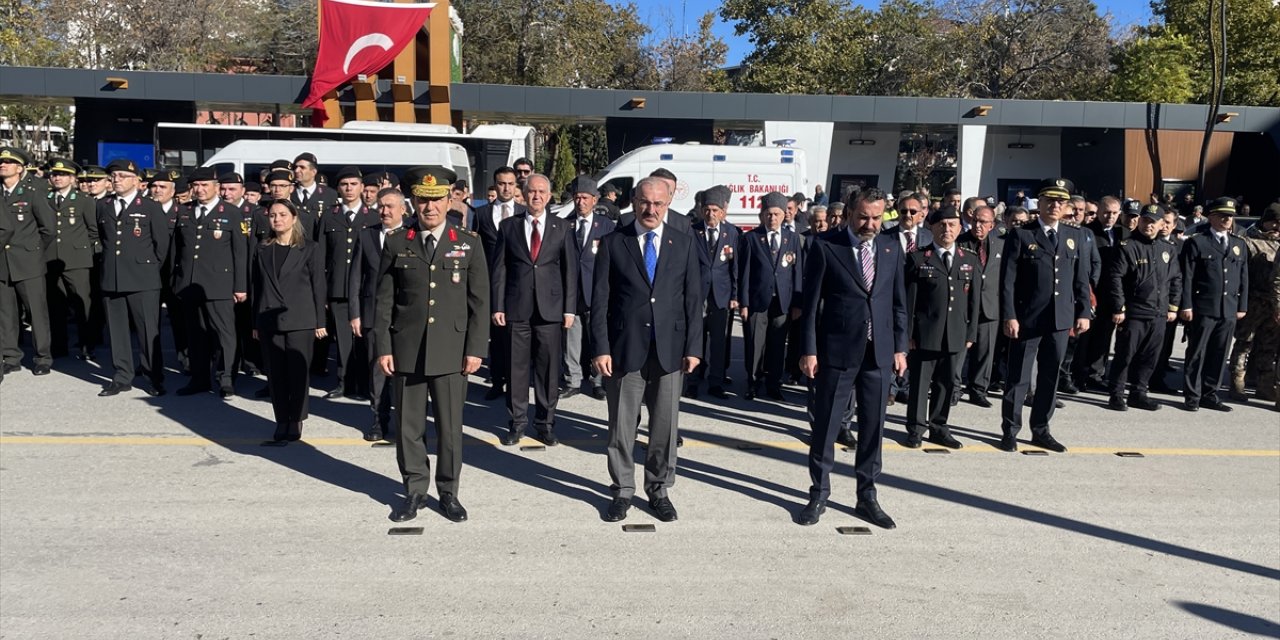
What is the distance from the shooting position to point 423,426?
5.65 metres

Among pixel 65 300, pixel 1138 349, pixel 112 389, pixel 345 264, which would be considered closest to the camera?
pixel 345 264

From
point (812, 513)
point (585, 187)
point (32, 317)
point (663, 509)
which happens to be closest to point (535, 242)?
point (585, 187)

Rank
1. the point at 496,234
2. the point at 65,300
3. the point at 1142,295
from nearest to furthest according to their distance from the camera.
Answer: the point at 496,234 → the point at 1142,295 → the point at 65,300

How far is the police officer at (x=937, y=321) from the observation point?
7340mm

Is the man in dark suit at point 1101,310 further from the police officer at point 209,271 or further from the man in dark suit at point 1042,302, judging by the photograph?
the police officer at point 209,271

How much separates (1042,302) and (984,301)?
110 centimetres

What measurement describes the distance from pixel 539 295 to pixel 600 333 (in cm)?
167

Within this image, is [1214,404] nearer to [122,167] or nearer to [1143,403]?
[1143,403]

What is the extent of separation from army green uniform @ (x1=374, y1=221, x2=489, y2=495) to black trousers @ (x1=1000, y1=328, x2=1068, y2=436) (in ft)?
14.3

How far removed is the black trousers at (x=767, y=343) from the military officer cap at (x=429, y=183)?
13.5 feet

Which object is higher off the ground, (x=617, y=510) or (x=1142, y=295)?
(x=1142, y=295)

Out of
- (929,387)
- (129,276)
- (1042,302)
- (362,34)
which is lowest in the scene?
(929,387)

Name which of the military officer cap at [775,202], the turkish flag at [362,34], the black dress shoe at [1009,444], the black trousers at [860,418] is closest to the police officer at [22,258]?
the military officer cap at [775,202]

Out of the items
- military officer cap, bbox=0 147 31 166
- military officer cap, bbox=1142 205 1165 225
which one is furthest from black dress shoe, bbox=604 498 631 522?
military officer cap, bbox=0 147 31 166
